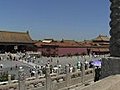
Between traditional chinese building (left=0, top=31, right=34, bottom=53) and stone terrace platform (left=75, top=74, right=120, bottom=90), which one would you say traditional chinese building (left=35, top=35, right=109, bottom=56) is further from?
stone terrace platform (left=75, top=74, right=120, bottom=90)

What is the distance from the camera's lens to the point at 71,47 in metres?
53.6

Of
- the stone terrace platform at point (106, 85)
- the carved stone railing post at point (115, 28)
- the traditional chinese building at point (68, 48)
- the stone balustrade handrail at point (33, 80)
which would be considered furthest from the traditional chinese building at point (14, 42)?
the stone terrace platform at point (106, 85)

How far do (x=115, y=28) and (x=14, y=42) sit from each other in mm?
49570

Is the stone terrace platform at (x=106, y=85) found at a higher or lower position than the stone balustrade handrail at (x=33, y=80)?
higher

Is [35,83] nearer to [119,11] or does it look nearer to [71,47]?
[119,11]

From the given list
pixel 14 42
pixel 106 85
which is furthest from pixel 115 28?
pixel 14 42

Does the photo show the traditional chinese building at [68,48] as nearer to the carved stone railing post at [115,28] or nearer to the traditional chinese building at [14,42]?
the traditional chinese building at [14,42]

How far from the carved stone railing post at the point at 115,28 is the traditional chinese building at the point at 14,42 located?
150 ft

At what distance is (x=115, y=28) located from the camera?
4609mm

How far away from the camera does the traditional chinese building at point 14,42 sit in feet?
170

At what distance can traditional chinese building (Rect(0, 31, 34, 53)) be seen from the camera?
5172cm

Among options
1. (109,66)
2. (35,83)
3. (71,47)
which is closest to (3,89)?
(35,83)

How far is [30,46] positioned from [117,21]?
4878cm

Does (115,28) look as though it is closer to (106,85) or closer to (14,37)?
(106,85)
